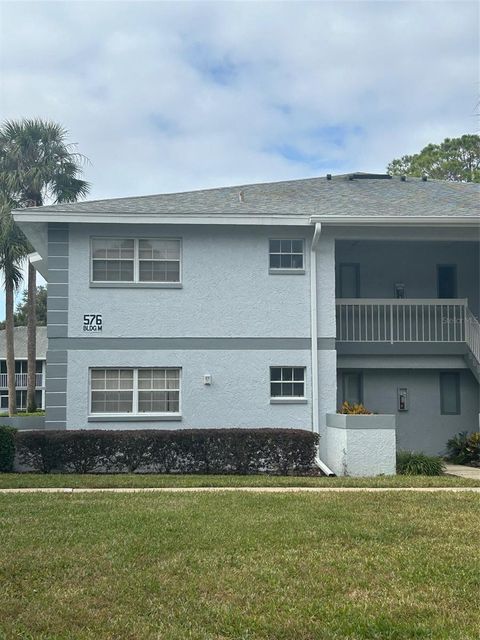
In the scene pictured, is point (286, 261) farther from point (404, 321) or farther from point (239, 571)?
point (239, 571)

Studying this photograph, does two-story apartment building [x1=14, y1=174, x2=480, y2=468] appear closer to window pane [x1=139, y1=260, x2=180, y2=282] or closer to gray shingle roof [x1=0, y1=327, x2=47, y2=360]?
window pane [x1=139, y1=260, x2=180, y2=282]

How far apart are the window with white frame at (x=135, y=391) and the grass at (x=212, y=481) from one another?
9.52 feet

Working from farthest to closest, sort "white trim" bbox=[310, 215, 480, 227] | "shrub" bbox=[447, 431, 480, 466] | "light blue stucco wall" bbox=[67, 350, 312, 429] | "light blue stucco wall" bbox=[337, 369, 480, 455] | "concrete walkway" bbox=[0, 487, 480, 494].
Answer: "light blue stucco wall" bbox=[337, 369, 480, 455] → "shrub" bbox=[447, 431, 480, 466] → "light blue stucco wall" bbox=[67, 350, 312, 429] → "white trim" bbox=[310, 215, 480, 227] → "concrete walkway" bbox=[0, 487, 480, 494]

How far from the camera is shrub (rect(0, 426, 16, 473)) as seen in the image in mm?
15969

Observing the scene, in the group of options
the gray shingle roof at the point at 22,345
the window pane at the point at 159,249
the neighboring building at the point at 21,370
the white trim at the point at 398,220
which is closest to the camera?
the white trim at the point at 398,220

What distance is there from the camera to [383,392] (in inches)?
780

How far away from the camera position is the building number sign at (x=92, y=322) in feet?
A: 58.3

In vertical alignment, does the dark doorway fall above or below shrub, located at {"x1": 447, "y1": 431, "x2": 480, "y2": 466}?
above

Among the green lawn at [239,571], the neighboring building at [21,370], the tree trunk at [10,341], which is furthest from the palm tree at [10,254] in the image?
the green lawn at [239,571]

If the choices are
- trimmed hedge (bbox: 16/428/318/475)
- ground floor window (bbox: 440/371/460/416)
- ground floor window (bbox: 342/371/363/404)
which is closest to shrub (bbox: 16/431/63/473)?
trimmed hedge (bbox: 16/428/318/475)

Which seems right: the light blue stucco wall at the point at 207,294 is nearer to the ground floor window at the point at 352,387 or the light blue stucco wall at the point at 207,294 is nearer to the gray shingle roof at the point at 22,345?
the ground floor window at the point at 352,387

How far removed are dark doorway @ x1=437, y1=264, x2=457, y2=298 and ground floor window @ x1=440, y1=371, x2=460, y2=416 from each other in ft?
7.06

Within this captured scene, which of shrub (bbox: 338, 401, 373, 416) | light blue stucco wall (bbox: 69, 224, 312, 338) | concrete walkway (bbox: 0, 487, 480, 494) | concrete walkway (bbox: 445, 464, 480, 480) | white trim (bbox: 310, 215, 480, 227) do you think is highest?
white trim (bbox: 310, 215, 480, 227)

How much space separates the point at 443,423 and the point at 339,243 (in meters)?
5.03
